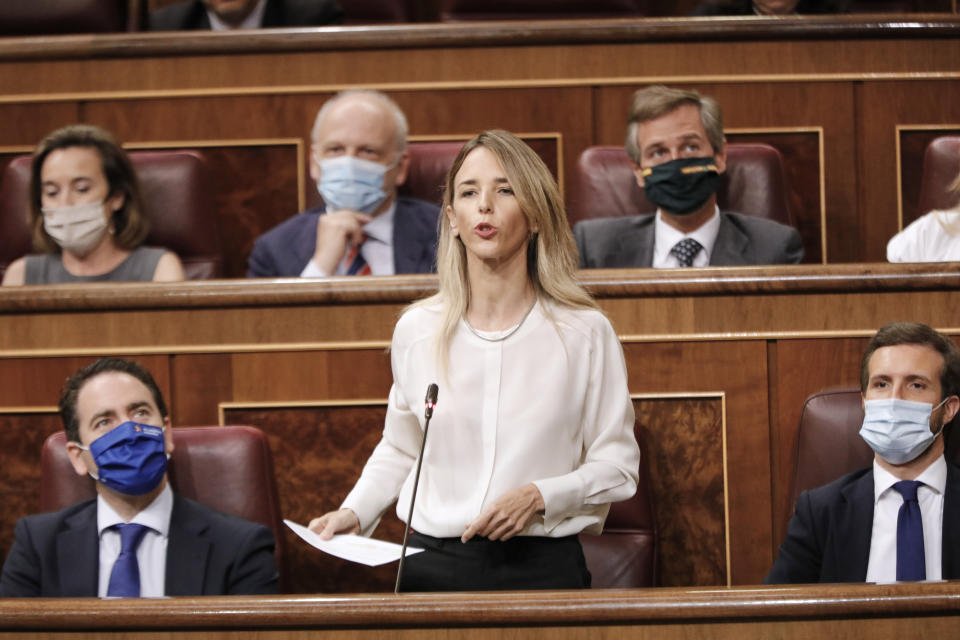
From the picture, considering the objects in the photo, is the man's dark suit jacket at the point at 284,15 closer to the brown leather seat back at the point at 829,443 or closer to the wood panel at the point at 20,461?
the wood panel at the point at 20,461

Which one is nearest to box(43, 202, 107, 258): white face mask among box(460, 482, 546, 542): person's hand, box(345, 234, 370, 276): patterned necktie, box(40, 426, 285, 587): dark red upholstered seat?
box(345, 234, 370, 276): patterned necktie

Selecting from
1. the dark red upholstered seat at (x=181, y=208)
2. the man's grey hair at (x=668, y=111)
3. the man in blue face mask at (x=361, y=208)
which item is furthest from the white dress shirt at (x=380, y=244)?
the man's grey hair at (x=668, y=111)

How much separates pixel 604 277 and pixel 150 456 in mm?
504

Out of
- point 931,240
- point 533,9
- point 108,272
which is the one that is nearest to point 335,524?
point 108,272

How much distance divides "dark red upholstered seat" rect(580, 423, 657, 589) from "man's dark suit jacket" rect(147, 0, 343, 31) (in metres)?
1.15

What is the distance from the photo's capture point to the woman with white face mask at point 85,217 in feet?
5.62

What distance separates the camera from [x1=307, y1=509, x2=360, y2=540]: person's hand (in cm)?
101

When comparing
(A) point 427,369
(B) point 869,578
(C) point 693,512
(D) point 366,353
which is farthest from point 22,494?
(B) point 869,578

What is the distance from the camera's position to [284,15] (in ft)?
7.14

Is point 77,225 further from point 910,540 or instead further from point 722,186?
point 910,540

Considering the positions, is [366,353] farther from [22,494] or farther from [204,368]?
[22,494]

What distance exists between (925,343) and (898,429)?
90 millimetres

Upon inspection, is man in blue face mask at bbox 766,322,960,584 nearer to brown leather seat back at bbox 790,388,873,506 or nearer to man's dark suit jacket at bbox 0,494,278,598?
brown leather seat back at bbox 790,388,873,506

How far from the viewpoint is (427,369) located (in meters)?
1.09
